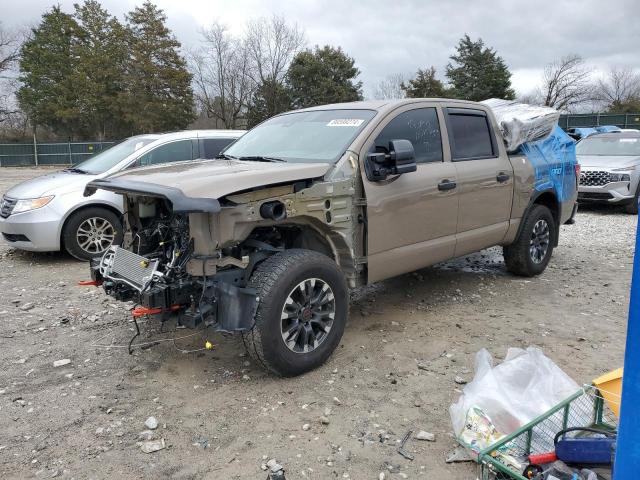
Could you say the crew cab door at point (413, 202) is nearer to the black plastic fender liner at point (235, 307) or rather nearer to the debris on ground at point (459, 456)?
the black plastic fender liner at point (235, 307)

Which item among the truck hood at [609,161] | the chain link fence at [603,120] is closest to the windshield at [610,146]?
the truck hood at [609,161]

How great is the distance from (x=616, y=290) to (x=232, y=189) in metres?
4.55

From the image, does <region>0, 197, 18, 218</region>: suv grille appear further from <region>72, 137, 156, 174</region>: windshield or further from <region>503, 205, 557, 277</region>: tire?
<region>503, 205, 557, 277</region>: tire

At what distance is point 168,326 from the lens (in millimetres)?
4527

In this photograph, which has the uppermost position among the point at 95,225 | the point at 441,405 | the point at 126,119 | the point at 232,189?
the point at 126,119

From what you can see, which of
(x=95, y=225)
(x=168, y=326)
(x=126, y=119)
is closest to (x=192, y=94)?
(x=126, y=119)

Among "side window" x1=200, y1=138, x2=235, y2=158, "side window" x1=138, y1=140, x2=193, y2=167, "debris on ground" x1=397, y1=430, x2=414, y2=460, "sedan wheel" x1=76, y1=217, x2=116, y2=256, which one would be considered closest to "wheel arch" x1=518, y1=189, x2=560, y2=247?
"debris on ground" x1=397, y1=430, x2=414, y2=460

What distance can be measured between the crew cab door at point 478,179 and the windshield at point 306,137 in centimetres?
110

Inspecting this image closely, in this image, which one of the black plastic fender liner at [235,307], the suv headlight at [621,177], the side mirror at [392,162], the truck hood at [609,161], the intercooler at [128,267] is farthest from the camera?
the truck hood at [609,161]

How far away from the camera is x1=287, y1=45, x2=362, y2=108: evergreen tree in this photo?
118 feet

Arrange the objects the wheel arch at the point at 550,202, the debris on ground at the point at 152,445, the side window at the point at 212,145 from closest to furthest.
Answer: the debris on ground at the point at 152,445 < the wheel arch at the point at 550,202 < the side window at the point at 212,145

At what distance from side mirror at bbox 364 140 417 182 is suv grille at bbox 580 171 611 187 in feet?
28.2

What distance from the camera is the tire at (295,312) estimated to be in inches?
128

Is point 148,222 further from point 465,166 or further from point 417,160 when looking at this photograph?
point 465,166
